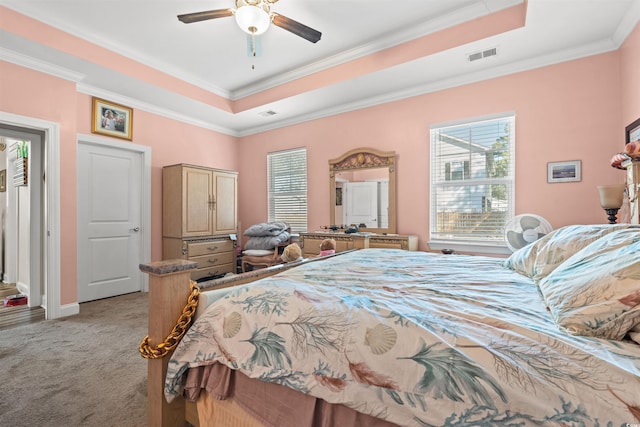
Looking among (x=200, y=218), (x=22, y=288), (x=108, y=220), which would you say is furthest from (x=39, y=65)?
(x=22, y=288)

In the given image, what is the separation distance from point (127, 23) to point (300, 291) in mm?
3375

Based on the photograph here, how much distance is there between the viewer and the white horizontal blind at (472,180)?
3.26 meters

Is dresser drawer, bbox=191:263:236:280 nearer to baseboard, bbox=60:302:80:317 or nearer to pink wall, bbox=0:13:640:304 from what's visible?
pink wall, bbox=0:13:640:304

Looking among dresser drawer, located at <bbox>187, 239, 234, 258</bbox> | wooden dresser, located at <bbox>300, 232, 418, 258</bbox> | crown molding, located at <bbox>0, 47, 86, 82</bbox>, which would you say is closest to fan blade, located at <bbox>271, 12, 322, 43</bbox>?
wooden dresser, located at <bbox>300, 232, 418, 258</bbox>

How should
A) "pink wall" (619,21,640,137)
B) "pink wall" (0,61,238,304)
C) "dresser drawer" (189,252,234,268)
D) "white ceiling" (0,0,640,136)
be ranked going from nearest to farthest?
"pink wall" (619,21,640,137) < "white ceiling" (0,0,640,136) < "pink wall" (0,61,238,304) < "dresser drawer" (189,252,234,268)

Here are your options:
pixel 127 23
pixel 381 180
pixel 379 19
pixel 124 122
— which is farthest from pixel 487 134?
pixel 124 122

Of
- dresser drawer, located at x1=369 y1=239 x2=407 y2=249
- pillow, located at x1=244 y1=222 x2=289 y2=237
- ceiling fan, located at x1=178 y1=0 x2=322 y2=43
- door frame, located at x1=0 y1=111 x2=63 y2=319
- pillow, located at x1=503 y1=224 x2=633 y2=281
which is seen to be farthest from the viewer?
pillow, located at x1=244 y1=222 x2=289 y2=237

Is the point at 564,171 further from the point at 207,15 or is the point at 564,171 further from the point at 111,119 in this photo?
the point at 111,119

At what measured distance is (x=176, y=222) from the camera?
166 inches

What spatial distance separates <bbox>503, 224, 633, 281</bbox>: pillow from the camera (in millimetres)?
1291

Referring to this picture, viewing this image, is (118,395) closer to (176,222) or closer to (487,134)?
(176,222)

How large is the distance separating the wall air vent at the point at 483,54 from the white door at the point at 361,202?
180 centimetres

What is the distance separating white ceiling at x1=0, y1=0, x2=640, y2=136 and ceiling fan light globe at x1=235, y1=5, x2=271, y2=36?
1.89 ft

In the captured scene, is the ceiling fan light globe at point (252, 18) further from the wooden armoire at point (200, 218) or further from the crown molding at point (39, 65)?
the wooden armoire at point (200, 218)
